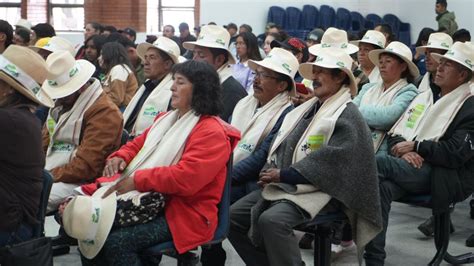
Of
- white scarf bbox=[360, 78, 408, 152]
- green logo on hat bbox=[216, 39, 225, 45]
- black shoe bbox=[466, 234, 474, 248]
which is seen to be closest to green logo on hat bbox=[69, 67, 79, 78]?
green logo on hat bbox=[216, 39, 225, 45]

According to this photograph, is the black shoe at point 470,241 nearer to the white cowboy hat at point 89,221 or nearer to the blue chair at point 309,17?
the white cowboy hat at point 89,221

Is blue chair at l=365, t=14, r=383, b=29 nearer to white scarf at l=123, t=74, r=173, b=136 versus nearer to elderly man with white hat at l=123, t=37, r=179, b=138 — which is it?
elderly man with white hat at l=123, t=37, r=179, b=138

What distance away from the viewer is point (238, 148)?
13.6 feet

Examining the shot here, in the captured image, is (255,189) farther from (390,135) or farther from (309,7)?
(309,7)

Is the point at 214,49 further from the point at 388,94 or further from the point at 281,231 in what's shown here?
the point at 281,231

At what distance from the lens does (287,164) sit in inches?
146

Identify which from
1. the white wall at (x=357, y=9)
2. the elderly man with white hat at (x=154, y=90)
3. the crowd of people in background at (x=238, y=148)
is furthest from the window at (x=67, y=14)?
the crowd of people in background at (x=238, y=148)

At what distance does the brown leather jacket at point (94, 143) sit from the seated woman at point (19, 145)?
676 millimetres

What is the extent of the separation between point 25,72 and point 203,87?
31.7 inches

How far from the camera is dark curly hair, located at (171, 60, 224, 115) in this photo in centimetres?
336

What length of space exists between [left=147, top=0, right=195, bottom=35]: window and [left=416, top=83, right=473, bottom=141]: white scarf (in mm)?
10620

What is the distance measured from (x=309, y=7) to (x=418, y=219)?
33.8ft

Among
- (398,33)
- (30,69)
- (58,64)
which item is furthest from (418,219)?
(398,33)

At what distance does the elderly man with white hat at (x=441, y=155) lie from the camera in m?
4.00
